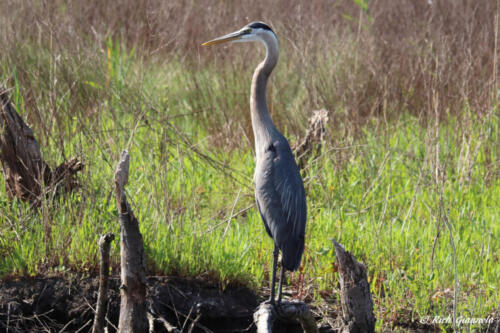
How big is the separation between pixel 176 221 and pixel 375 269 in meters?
1.19

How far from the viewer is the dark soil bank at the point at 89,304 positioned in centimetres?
301

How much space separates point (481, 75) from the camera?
5172mm

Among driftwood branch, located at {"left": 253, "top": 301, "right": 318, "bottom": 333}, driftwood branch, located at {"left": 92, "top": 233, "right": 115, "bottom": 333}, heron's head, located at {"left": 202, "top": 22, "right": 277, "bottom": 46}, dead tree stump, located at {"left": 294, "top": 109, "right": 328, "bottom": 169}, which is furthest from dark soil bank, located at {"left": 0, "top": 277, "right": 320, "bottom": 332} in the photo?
dead tree stump, located at {"left": 294, "top": 109, "right": 328, "bottom": 169}

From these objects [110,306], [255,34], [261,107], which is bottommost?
[110,306]

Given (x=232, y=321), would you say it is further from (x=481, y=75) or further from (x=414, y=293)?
(x=481, y=75)

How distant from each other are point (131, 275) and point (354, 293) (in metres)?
1.01

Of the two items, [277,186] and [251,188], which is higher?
[277,186]

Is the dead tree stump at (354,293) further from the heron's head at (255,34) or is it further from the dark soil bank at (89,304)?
the heron's head at (255,34)

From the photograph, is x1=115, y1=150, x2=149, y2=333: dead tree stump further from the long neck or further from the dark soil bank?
the long neck

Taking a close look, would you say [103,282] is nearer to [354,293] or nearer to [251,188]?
[354,293]

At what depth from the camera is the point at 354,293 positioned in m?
2.57

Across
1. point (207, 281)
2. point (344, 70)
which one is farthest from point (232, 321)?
point (344, 70)

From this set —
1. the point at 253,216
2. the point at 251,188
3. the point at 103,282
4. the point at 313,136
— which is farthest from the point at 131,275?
the point at 313,136

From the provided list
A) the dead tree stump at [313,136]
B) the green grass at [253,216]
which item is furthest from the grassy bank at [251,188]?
the dead tree stump at [313,136]
